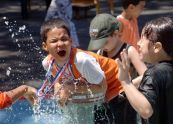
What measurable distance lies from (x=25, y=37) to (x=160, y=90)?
22.3 feet

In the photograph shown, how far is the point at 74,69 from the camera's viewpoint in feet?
10.7

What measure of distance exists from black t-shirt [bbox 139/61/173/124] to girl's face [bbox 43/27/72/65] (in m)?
0.87

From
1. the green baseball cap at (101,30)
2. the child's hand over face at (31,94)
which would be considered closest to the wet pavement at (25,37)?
the child's hand over face at (31,94)

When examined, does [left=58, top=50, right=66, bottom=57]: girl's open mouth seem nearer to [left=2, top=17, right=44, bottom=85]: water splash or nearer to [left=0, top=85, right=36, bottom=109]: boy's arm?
[left=0, top=85, right=36, bottom=109]: boy's arm

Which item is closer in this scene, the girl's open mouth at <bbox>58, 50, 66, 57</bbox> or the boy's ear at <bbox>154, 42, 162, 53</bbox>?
the boy's ear at <bbox>154, 42, 162, 53</bbox>

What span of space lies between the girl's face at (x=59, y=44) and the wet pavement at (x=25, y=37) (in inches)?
112

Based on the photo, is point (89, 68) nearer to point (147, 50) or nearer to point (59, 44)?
point (59, 44)

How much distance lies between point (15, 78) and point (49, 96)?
2885 millimetres

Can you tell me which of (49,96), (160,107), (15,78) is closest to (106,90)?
(49,96)

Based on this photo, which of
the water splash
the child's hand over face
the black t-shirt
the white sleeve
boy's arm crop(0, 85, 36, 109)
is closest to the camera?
the black t-shirt

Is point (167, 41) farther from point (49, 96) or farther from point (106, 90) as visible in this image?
point (49, 96)

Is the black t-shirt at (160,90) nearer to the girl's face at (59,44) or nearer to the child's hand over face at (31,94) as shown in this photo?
the girl's face at (59,44)

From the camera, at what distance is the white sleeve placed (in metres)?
3.20

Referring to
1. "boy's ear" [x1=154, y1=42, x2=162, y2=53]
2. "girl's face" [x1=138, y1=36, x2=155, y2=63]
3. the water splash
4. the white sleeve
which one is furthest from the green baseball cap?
the water splash
